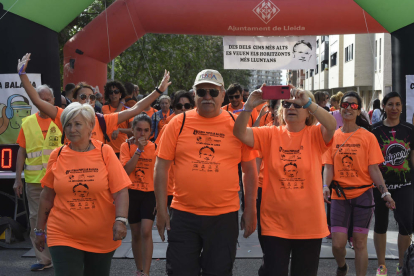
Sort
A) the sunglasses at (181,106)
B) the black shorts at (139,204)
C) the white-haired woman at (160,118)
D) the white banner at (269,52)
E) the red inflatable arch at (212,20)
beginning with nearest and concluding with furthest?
the black shorts at (139,204), the sunglasses at (181,106), the white-haired woman at (160,118), the red inflatable arch at (212,20), the white banner at (269,52)

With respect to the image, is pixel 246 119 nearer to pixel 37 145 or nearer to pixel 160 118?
pixel 37 145

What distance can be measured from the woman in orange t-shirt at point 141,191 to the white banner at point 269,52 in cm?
609

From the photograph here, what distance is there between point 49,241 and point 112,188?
0.59 metres

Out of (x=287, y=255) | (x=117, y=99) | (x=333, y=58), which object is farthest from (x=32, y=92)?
(x=333, y=58)

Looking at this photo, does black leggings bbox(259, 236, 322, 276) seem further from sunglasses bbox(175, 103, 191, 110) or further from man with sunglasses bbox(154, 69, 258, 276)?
sunglasses bbox(175, 103, 191, 110)

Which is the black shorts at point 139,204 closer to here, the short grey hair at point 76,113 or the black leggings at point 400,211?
the short grey hair at point 76,113

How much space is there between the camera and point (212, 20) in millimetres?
10656

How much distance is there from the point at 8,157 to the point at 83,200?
3944mm

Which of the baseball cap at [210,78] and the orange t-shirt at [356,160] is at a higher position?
the baseball cap at [210,78]

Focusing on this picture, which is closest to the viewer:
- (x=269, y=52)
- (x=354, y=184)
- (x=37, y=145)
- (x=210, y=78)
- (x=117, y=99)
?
(x=210, y=78)

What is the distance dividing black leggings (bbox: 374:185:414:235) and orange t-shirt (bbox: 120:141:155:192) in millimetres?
2466

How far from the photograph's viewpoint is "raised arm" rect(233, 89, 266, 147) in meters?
3.83

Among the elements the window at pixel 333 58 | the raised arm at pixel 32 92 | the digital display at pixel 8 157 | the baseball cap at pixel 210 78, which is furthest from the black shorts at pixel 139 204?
the window at pixel 333 58

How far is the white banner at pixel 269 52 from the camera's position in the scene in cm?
1121
